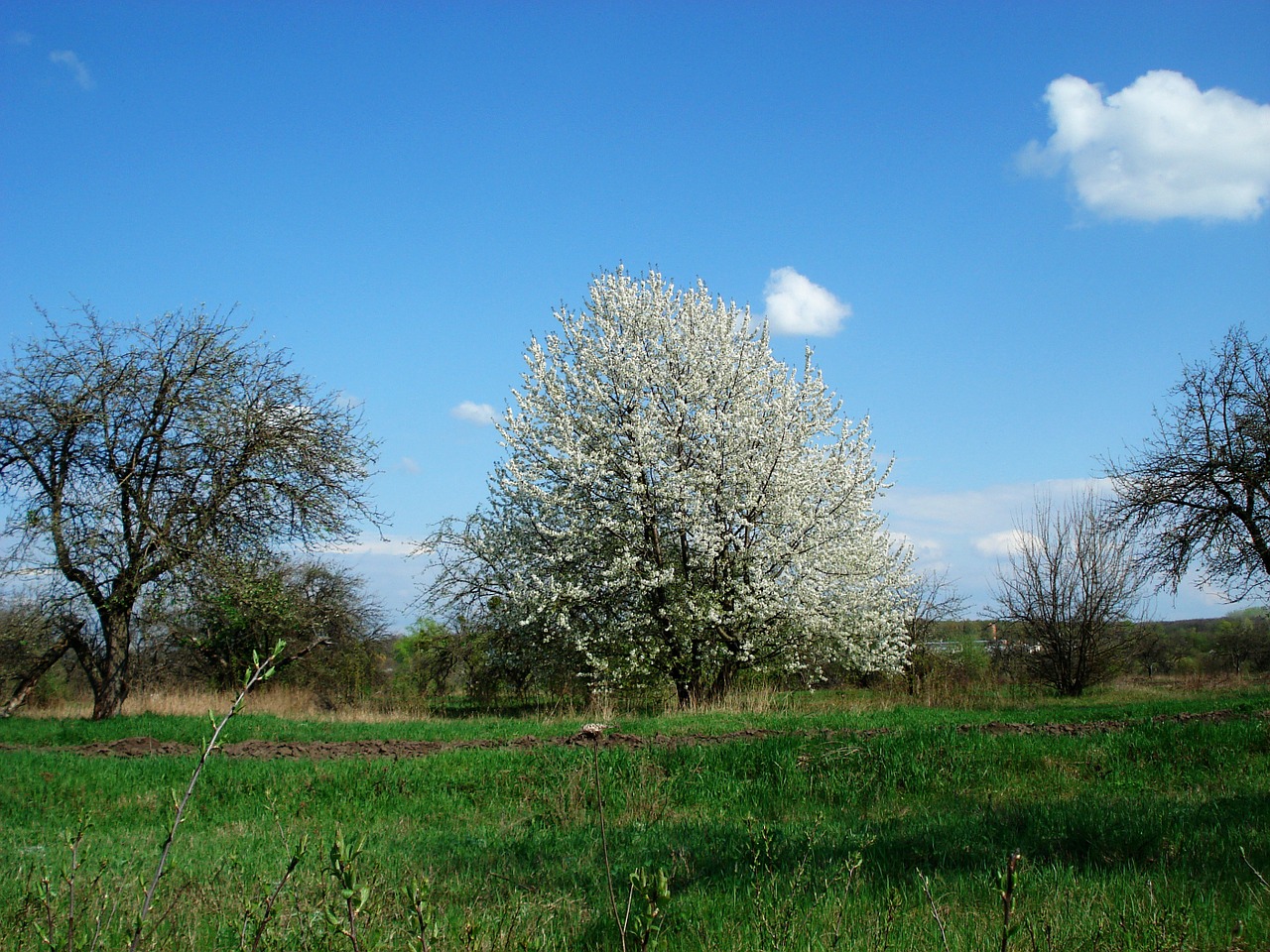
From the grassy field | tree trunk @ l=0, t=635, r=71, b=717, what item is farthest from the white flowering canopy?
tree trunk @ l=0, t=635, r=71, b=717

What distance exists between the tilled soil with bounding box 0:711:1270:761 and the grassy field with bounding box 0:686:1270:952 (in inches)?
6.2

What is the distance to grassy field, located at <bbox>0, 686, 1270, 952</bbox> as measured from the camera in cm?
376

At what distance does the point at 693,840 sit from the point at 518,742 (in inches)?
228

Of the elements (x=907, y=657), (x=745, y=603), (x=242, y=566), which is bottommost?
(x=907, y=657)

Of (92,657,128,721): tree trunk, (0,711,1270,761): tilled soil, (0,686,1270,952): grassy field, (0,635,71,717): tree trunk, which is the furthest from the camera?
(0,635,71,717): tree trunk

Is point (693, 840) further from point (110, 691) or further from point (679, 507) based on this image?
point (110, 691)

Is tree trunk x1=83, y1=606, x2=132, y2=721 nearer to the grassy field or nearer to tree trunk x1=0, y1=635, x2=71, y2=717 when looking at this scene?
tree trunk x1=0, y1=635, x2=71, y2=717

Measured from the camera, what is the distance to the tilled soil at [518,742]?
10479mm

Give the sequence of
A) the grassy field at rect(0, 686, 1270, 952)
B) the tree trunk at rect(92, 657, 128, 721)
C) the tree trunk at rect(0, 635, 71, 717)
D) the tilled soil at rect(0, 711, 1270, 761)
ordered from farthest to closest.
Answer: the tree trunk at rect(0, 635, 71, 717), the tree trunk at rect(92, 657, 128, 721), the tilled soil at rect(0, 711, 1270, 761), the grassy field at rect(0, 686, 1270, 952)

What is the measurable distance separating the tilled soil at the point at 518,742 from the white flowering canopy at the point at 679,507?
21.7ft

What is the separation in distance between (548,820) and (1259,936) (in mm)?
5295

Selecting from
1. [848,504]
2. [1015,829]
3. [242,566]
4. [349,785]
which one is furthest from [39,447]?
[1015,829]

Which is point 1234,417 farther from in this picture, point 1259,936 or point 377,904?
point 377,904

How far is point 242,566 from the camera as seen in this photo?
17.8 meters
